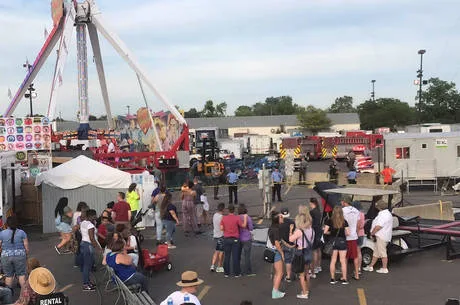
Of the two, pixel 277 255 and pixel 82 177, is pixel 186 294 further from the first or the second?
pixel 82 177

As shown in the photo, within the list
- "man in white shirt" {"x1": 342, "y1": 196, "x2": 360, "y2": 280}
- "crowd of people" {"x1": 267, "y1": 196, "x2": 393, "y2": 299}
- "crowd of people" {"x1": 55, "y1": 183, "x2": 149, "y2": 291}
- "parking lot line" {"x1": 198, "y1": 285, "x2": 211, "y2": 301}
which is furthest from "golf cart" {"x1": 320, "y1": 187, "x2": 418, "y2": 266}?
"crowd of people" {"x1": 55, "y1": 183, "x2": 149, "y2": 291}

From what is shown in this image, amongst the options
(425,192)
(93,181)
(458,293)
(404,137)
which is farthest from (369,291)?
(404,137)

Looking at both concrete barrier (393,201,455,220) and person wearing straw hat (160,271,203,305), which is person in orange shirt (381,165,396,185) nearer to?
concrete barrier (393,201,455,220)

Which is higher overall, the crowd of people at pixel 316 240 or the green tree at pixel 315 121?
the green tree at pixel 315 121

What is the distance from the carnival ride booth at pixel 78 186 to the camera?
53.2 ft

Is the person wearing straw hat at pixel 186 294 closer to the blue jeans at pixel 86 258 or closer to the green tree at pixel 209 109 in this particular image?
the blue jeans at pixel 86 258

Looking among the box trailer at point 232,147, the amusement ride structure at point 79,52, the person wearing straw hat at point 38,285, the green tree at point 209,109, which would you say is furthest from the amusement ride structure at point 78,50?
the green tree at point 209,109

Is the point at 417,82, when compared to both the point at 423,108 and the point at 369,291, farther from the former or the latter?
the point at 369,291

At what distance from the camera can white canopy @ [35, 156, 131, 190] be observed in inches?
640

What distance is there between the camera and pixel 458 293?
8.89 metres

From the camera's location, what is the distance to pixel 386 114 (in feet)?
337

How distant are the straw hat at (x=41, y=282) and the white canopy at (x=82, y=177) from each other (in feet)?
33.4

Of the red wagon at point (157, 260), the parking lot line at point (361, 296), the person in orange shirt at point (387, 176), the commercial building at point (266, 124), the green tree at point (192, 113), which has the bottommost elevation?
the parking lot line at point (361, 296)

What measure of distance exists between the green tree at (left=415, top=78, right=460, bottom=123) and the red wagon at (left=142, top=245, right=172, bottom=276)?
298 feet
